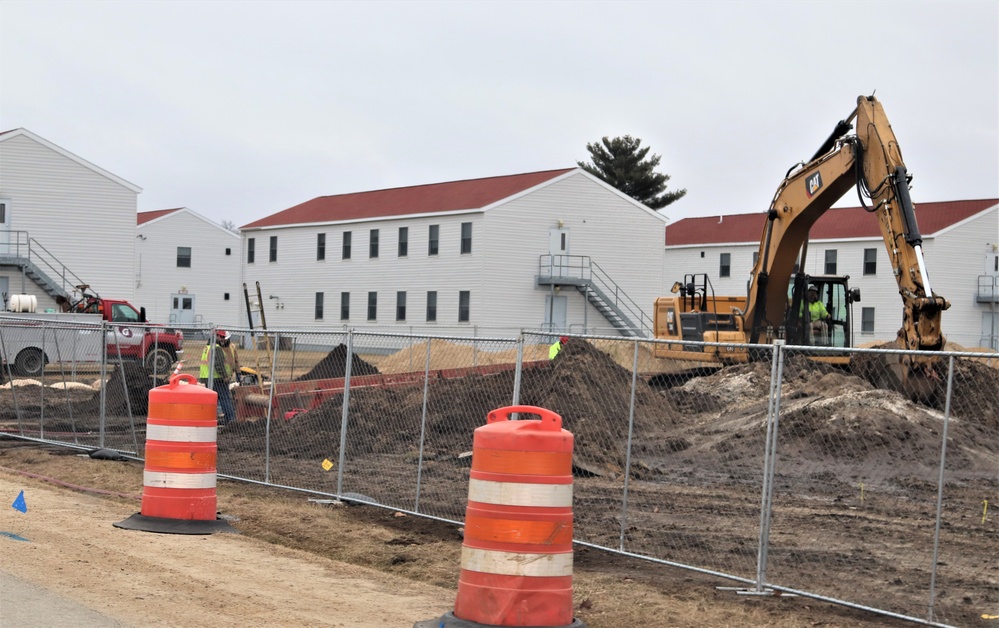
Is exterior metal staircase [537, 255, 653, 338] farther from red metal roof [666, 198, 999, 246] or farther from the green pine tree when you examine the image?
the green pine tree

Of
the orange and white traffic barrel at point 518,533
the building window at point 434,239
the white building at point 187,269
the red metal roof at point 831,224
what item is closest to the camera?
the orange and white traffic barrel at point 518,533

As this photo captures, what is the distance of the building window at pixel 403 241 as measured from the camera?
5262cm

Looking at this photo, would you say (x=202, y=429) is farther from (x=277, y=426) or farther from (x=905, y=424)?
(x=905, y=424)

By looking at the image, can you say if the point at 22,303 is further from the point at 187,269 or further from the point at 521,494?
the point at 521,494

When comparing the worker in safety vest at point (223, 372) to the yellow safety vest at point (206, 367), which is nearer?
the yellow safety vest at point (206, 367)

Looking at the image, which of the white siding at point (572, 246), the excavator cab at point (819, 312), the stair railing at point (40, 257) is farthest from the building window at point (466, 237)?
the excavator cab at point (819, 312)

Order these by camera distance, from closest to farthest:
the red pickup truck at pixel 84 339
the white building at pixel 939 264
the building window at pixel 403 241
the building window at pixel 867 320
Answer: the red pickup truck at pixel 84 339, the building window at pixel 403 241, the white building at pixel 939 264, the building window at pixel 867 320

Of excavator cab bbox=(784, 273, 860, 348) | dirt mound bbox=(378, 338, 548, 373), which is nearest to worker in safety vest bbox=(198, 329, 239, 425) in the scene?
dirt mound bbox=(378, 338, 548, 373)

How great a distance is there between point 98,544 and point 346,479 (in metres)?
4.35

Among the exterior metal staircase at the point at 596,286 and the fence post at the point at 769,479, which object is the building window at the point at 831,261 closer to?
the exterior metal staircase at the point at 596,286

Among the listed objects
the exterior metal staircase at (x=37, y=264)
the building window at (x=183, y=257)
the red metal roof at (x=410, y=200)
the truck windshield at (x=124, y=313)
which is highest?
the red metal roof at (x=410, y=200)

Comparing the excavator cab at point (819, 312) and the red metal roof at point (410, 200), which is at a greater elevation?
the red metal roof at point (410, 200)

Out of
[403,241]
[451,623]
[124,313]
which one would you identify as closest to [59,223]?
[403,241]

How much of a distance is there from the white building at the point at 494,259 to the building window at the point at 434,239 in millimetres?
53
